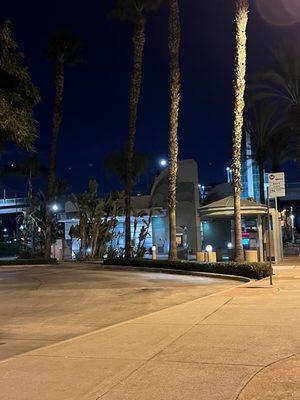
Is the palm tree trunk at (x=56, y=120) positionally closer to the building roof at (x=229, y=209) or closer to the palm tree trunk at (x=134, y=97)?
the palm tree trunk at (x=134, y=97)

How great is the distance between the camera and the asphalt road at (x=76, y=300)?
10625 millimetres

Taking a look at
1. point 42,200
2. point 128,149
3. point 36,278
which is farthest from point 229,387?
point 42,200

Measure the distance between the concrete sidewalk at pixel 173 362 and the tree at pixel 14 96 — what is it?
482 cm

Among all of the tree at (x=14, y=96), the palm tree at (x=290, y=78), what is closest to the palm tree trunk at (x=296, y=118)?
the palm tree at (x=290, y=78)

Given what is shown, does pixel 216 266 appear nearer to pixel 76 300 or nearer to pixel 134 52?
pixel 76 300

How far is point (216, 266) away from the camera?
69.7 feet

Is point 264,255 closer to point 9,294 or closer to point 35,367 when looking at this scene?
point 9,294

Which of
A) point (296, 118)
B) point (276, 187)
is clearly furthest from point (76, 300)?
point (296, 118)

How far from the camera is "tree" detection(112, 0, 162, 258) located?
2898cm

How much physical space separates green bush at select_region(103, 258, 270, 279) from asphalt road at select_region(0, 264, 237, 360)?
0.73 m

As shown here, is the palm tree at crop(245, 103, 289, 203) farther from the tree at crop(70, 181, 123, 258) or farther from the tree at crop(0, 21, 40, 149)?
the tree at crop(0, 21, 40, 149)

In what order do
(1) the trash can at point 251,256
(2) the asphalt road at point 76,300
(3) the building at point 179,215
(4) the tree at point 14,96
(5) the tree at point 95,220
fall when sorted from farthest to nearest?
1. (3) the building at point 179,215
2. (5) the tree at point 95,220
3. (1) the trash can at point 251,256
4. (4) the tree at point 14,96
5. (2) the asphalt road at point 76,300

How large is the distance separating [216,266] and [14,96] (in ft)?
38.5

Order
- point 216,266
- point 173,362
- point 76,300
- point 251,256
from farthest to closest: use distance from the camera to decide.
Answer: point 251,256
point 216,266
point 76,300
point 173,362
